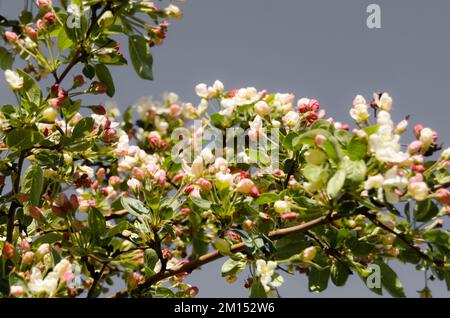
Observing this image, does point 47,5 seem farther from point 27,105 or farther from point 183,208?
point 183,208

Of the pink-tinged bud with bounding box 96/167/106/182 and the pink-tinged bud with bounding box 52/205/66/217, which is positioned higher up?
the pink-tinged bud with bounding box 96/167/106/182

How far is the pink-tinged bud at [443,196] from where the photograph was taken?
5.09 feet

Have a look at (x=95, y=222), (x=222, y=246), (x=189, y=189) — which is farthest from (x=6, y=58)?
(x=222, y=246)

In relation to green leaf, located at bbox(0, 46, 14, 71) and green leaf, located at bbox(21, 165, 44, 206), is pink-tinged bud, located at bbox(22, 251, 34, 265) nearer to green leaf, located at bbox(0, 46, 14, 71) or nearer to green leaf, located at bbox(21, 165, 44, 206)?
green leaf, located at bbox(21, 165, 44, 206)

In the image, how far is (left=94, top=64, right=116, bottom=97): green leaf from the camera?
2.26m

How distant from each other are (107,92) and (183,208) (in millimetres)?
486

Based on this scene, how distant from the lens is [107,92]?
7.50 ft

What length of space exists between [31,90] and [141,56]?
40cm

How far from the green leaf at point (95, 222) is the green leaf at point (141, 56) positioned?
54 cm

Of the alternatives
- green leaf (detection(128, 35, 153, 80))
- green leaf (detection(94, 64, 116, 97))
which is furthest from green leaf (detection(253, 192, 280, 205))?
green leaf (detection(94, 64, 116, 97))

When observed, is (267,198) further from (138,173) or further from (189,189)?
(138,173)

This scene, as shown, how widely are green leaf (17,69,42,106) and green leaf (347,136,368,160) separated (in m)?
0.98

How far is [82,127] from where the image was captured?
2041 mm

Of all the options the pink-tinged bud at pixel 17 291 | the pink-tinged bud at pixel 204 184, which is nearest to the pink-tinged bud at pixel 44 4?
the pink-tinged bud at pixel 204 184
